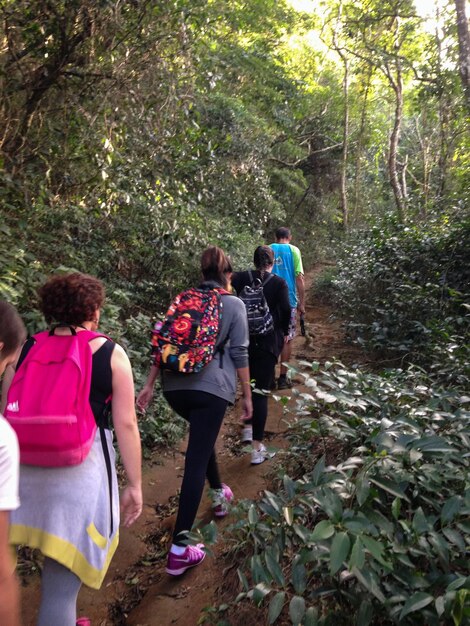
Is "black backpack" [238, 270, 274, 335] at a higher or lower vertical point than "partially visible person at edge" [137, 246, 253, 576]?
higher

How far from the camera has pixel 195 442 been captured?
2877 millimetres

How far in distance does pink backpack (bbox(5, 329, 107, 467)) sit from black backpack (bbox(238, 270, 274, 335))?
2173mm

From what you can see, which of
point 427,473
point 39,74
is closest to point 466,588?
point 427,473

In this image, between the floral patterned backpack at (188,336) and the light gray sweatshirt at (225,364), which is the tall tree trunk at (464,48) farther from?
the floral patterned backpack at (188,336)

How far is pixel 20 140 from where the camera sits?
5129mm

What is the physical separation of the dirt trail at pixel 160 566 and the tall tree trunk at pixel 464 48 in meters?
5.34

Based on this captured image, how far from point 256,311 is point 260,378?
61 centimetres

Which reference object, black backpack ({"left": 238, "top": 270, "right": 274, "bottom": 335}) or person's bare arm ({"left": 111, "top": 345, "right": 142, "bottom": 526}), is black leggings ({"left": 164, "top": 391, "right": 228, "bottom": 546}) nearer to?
person's bare arm ({"left": 111, "top": 345, "right": 142, "bottom": 526})

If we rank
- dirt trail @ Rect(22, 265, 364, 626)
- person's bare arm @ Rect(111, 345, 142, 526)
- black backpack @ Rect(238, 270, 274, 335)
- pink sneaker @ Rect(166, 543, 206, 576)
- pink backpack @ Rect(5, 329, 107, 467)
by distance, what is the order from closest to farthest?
1. pink backpack @ Rect(5, 329, 107, 467)
2. person's bare arm @ Rect(111, 345, 142, 526)
3. dirt trail @ Rect(22, 265, 364, 626)
4. pink sneaker @ Rect(166, 543, 206, 576)
5. black backpack @ Rect(238, 270, 274, 335)

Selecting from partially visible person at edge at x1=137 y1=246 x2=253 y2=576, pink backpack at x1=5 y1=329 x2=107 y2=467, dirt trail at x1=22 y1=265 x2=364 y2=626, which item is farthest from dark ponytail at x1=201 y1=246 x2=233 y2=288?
dirt trail at x1=22 y1=265 x2=364 y2=626

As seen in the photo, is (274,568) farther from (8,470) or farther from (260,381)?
(260,381)

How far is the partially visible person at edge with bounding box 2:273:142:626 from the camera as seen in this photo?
5.99 feet

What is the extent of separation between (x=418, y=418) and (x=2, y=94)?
4.81 meters

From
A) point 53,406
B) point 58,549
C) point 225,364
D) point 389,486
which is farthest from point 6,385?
point 389,486
